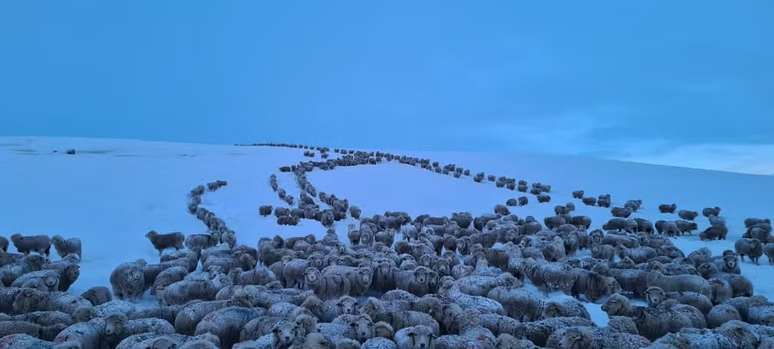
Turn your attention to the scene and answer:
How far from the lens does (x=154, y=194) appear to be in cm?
2575

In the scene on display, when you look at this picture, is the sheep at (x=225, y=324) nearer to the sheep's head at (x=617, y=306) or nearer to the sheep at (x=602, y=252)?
the sheep's head at (x=617, y=306)

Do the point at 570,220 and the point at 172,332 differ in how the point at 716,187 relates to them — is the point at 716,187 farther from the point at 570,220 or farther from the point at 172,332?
the point at 172,332

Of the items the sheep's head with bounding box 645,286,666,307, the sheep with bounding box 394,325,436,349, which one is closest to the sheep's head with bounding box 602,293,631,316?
the sheep's head with bounding box 645,286,666,307

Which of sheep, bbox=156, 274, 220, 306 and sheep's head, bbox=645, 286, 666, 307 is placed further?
sheep, bbox=156, 274, 220, 306

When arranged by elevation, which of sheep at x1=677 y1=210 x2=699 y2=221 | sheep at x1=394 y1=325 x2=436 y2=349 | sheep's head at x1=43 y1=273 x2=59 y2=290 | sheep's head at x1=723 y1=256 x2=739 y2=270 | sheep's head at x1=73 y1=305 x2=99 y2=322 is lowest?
sheep's head at x1=43 y1=273 x2=59 y2=290

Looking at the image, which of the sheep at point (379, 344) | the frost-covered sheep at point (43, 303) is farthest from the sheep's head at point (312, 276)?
the frost-covered sheep at point (43, 303)

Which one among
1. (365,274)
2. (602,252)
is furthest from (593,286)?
(365,274)

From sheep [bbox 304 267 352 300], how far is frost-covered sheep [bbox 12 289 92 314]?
4.33 m

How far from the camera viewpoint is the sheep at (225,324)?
7.79m

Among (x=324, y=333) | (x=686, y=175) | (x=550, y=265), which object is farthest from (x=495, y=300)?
(x=686, y=175)

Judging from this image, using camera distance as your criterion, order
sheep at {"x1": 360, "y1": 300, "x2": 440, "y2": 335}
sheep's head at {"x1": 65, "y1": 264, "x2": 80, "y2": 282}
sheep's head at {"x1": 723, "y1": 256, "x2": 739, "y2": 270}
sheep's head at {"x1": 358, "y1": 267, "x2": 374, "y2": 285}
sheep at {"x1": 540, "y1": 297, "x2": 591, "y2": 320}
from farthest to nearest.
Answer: sheep's head at {"x1": 723, "y1": 256, "x2": 739, "y2": 270}
sheep's head at {"x1": 65, "y1": 264, "x2": 80, "y2": 282}
sheep's head at {"x1": 358, "y1": 267, "x2": 374, "y2": 285}
sheep at {"x1": 540, "y1": 297, "x2": 591, "y2": 320}
sheep at {"x1": 360, "y1": 300, "x2": 440, "y2": 335}

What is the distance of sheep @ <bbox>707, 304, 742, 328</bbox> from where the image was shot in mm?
8594

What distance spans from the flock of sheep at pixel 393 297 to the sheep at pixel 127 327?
21 mm

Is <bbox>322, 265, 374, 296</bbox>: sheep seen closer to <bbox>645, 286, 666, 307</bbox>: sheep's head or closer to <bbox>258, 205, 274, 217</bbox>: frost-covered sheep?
<bbox>645, 286, 666, 307</bbox>: sheep's head
